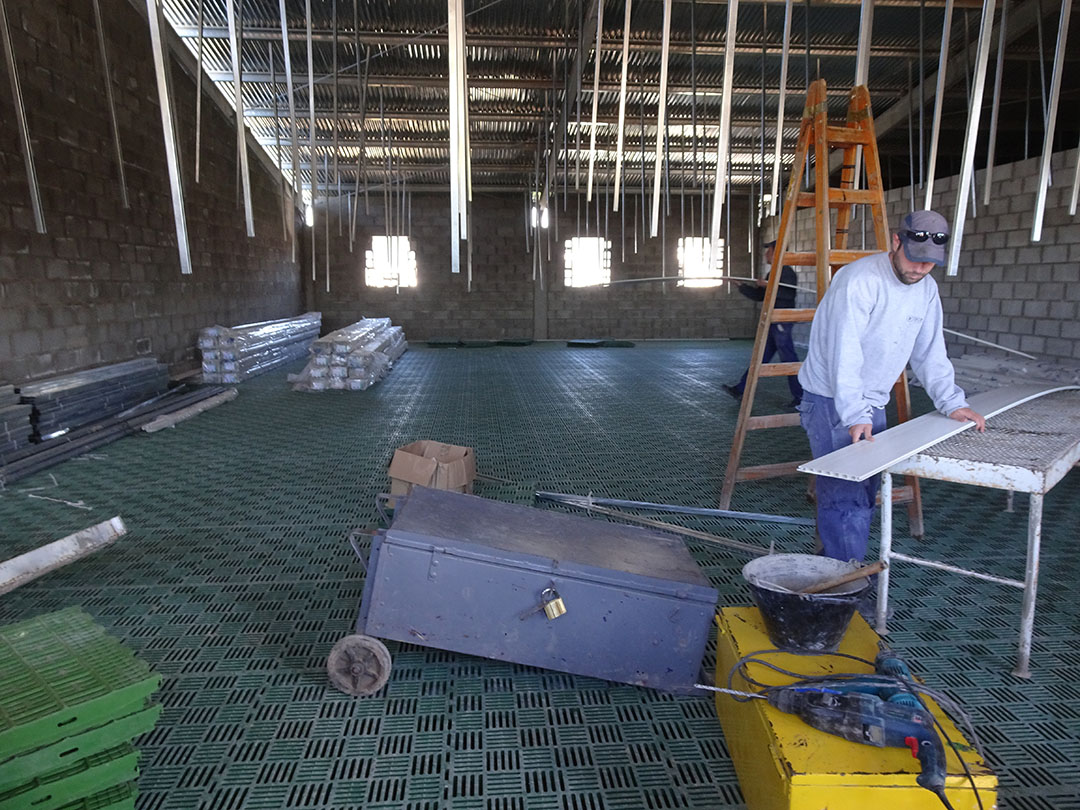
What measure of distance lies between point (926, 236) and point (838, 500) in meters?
0.93

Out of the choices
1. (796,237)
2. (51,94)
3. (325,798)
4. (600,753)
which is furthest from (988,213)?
(51,94)

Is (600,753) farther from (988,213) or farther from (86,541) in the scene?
(988,213)

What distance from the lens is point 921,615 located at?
8.21 ft

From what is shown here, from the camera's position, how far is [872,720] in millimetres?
1350

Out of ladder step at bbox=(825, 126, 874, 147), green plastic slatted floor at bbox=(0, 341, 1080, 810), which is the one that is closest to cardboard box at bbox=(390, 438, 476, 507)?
green plastic slatted floor at bbox=(0, 341, 1080, 810)

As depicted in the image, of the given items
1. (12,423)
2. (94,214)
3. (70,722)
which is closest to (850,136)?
(70,722)

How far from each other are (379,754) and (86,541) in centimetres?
200

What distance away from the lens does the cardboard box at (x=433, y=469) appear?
3393 mm

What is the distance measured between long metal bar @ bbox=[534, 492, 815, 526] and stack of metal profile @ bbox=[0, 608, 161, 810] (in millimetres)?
2309

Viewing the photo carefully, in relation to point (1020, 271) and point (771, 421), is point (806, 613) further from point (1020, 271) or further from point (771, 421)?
point (1020, 271)

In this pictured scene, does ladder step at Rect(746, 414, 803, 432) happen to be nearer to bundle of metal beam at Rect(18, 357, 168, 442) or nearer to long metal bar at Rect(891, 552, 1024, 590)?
long metal bar at Rect(891, 552, 1024, 590)

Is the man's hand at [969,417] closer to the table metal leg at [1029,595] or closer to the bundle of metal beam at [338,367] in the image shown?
the table metal leg at [1029,595]

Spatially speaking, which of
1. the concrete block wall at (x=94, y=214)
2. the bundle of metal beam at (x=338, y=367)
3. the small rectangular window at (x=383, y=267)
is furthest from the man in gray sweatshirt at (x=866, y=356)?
the small rectangular window at (x=383, y=267)

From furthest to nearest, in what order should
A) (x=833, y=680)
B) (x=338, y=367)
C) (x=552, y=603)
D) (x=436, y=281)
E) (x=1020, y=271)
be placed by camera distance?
(x=436, y=281), (x=338, y=367), (x=1020, y=271), (x=552, y=603), (x=833, y=680)
